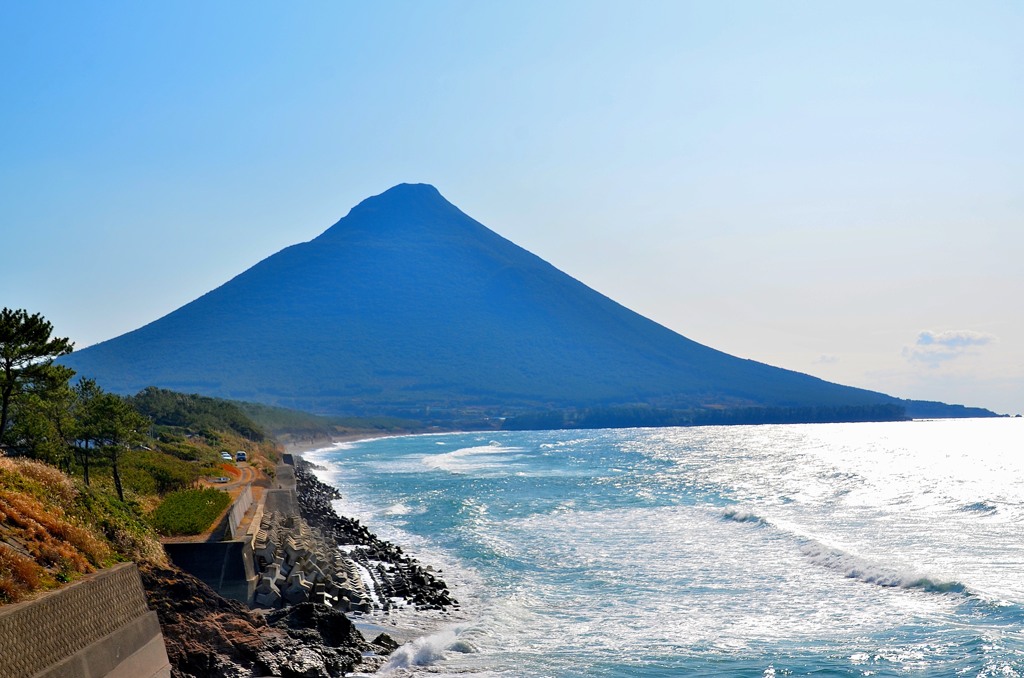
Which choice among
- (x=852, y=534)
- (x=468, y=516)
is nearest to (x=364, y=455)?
(x=468, y=516)

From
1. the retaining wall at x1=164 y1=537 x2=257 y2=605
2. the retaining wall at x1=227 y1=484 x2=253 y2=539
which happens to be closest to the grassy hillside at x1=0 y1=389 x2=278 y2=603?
the retaining wall at x1=227 y1=484 x2=253 y2=539

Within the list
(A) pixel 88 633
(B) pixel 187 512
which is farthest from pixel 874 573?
(A) pixel 88 633

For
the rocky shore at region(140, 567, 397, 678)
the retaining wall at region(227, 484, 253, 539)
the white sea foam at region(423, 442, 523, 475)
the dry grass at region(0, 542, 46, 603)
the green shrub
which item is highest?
the dry grass at region(0, 542, 46, 603)

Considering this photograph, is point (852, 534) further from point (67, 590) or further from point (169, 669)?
point (67, 590)

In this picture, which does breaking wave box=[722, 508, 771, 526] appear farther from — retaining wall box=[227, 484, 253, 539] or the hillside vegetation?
the hillside vegetation

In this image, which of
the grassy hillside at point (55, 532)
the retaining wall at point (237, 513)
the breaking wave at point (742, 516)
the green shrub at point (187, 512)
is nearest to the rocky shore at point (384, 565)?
the retaining wall at point (237, 513)

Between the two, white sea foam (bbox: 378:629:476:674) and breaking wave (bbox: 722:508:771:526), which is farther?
breaking wave (bbox: 722:508:771:526)

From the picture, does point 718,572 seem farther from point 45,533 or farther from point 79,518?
point 45,533
